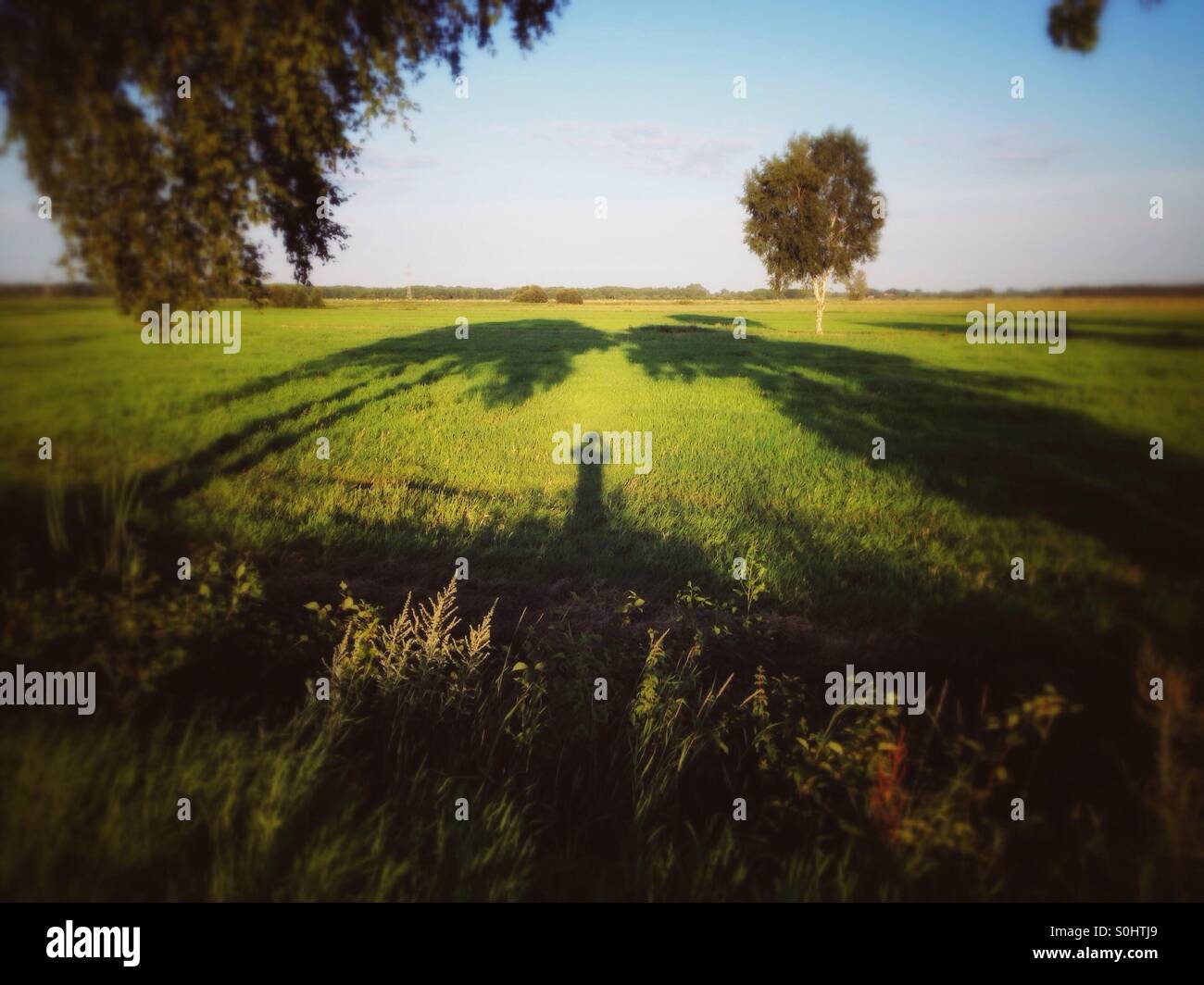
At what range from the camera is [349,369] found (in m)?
14.9

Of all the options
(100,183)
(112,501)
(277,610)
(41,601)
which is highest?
(100,183)

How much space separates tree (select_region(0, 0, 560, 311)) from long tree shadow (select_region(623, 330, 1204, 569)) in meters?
6.28

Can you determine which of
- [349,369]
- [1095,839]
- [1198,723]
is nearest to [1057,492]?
[1198,723]

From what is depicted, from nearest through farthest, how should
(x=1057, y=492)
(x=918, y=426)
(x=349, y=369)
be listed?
(x=1057, y=492), (x=918, y=426), (x=349, y=369)

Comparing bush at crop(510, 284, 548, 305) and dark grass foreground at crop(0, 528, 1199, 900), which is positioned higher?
bush at crop(510, 284, 548, 305)

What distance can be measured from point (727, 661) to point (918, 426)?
11.0 m

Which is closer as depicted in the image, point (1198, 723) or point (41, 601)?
point (41, 601)

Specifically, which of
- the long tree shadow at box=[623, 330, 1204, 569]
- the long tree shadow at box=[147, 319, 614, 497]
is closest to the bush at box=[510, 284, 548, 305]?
the long tree shadow at box=[147, 319, 614, 497]

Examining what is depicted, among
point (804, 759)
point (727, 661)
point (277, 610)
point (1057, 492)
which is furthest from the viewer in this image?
point (1057, 492)

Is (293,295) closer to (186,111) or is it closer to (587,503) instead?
(186,111)

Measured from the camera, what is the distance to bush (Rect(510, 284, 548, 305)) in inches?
3433

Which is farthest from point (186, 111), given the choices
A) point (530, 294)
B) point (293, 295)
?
point (530, 294)

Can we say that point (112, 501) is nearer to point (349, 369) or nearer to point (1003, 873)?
point (1003, 873)

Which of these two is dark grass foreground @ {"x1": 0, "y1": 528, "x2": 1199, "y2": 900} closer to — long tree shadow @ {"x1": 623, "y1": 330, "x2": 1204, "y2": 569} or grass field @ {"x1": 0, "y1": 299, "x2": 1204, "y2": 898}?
grass field @ {"x1": 0, "y1": 299, "x2": 1204, "y2": 898}
